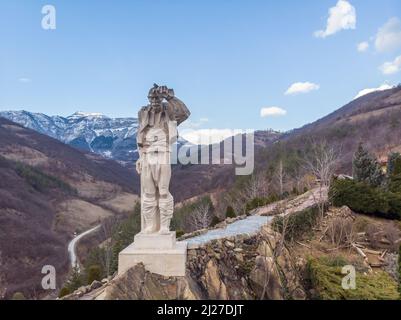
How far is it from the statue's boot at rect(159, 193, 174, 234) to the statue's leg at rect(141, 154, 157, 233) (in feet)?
0.49

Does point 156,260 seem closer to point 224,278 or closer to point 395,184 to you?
point 224,278

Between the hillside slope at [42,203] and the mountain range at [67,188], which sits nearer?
the hillside slope at [42,203]

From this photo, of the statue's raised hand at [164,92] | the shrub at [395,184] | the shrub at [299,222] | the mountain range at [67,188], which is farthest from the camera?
the mountain range at [67,188]

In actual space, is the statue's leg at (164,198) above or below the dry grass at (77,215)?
above

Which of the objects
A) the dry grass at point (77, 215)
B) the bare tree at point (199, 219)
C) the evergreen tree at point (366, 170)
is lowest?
the dry grass at point (77, 215)

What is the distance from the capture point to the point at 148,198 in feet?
21.7

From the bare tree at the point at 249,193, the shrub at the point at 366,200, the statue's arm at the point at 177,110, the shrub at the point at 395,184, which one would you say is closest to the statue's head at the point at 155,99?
the statue's arm at the point at 177,110

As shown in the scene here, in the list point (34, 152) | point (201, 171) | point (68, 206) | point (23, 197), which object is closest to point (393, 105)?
point (201, 171)

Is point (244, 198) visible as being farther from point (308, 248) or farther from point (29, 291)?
point (29, 291)

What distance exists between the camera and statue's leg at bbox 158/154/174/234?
6480 millimetres

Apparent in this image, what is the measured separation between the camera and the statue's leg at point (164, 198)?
648 cm

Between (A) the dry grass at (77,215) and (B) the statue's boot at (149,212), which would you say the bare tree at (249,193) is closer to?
(B) the statue's boot at (149,212)

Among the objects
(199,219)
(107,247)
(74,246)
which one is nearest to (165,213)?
(199,219)

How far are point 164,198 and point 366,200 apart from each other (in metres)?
14.8
